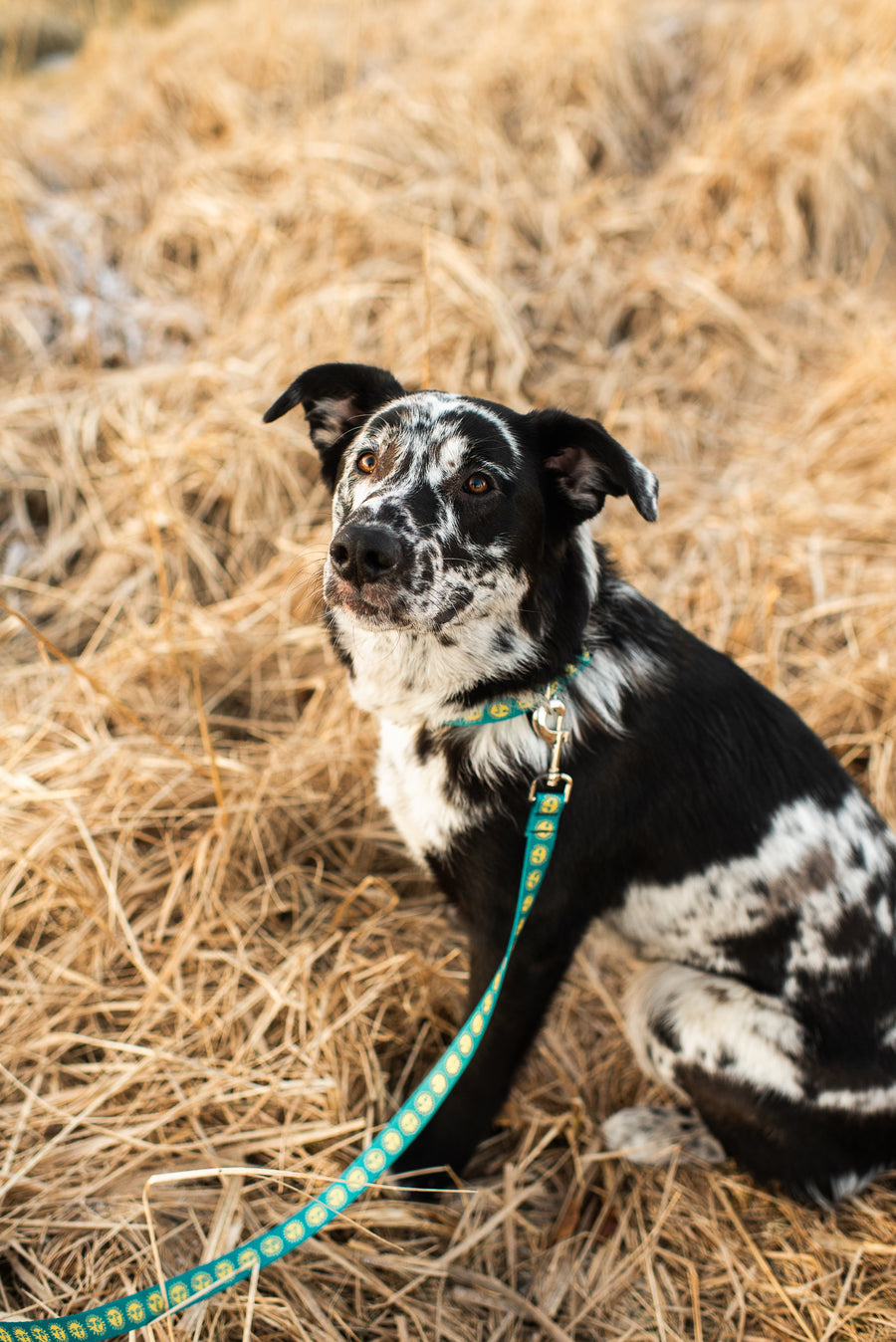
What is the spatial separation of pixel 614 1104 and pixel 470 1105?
612 millimetres

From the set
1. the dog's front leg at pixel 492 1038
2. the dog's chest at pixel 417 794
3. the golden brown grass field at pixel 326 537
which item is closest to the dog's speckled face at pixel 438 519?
the dog's chest at pixel 417 794

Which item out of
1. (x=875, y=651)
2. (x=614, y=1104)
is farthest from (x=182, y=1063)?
(x=875, y=651)

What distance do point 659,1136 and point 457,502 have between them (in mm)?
1920

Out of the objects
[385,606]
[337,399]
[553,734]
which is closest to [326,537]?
[337,399]

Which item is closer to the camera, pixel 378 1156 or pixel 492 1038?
pixel 378 1156

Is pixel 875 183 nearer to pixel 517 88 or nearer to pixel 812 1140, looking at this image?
pixel 517 88

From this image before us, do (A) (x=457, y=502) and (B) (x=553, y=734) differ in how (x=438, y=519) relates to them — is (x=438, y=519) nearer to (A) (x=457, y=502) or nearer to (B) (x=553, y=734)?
(A) (x=457, y=502)

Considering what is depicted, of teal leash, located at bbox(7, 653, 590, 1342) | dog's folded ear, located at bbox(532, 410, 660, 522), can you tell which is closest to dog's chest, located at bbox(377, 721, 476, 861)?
teal leash, located at bbox(7, 653, 590, 1342)

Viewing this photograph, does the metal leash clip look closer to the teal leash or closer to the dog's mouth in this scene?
the teal leash

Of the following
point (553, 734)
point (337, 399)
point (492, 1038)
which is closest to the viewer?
point (553, 734)

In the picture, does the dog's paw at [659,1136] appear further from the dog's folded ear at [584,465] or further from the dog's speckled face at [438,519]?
the dog's folded ear at [584,465]

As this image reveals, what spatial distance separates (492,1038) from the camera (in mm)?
2246

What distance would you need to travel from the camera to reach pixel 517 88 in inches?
248

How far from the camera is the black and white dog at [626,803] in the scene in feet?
6.82
